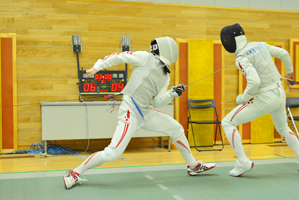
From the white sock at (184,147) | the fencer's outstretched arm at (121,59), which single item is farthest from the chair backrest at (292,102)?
the fencer's outstretched arm at (121,59)

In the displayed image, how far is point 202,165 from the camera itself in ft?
10.1

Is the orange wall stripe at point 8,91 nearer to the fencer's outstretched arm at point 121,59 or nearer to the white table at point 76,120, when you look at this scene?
the white table at point 76,120

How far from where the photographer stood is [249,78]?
2.90 meters

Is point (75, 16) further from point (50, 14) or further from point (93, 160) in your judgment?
→ point (93, 160)

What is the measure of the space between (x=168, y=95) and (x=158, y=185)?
0.77m

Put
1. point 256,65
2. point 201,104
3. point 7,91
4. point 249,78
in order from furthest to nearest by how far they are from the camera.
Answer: point 201,104 < point 7,91 < point 256,65 < point 249,78

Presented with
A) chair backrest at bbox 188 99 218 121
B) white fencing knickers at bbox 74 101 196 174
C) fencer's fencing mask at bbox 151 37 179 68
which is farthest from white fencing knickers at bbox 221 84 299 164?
chair backrest at bbox 188 99 218 121

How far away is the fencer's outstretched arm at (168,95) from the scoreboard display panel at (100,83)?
1809mm

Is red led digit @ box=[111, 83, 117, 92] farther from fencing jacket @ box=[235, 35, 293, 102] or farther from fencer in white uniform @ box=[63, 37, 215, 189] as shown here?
fencing jacket @ box=[235, 35, 293, 102]

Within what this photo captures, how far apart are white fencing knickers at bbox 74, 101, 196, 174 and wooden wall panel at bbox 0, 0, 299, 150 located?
216cm

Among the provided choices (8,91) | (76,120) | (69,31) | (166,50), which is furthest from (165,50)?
(8,91)

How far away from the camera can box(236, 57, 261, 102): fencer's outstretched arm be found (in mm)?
2875

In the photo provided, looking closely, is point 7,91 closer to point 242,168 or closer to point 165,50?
point 165,50

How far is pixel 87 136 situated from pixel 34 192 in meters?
1.83
